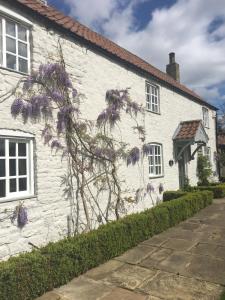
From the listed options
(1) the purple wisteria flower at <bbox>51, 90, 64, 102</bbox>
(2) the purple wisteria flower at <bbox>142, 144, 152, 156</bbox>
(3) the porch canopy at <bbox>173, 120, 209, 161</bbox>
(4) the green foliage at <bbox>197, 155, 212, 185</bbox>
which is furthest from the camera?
(4) the green foliage at <bbox>197, 155, 212, 185</bbox>

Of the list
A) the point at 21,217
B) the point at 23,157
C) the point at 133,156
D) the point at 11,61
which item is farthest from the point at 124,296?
the point at 133,156

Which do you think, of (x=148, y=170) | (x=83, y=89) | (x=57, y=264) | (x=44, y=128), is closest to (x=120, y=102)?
(x=83, y=89)

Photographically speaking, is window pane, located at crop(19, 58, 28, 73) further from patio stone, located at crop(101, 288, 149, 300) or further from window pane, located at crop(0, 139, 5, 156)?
patio stone, located at crop(101, 288, 149, 300)

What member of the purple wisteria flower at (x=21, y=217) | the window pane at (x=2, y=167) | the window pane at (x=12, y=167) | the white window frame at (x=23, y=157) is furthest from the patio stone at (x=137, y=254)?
the window pane at (x=2, y=167)

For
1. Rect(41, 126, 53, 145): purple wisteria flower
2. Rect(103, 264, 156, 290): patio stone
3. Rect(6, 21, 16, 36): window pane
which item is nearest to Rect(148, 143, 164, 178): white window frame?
Rect(41, 126, 53, 145): purple wisteria flower

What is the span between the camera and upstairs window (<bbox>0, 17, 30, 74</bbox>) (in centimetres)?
700

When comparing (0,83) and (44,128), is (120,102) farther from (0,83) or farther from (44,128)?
(0,83)

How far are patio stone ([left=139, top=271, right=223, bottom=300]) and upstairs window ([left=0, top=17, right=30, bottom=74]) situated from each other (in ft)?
18.4

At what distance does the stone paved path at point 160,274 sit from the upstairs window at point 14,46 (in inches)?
199

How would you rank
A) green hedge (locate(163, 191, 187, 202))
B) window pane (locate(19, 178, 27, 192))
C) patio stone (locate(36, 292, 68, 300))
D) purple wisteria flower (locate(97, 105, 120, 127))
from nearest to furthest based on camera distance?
patio stone (locate(36, 292, 68, 300)) < window pane (locate(19, 178, 27, 192)) < purple wisteria flower (locate(97, 105, 120, 127)) < green hedge (locate(163, 191, 187, 202))

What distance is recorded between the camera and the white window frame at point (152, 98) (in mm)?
13445

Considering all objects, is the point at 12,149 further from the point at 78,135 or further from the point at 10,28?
the point at 10,28

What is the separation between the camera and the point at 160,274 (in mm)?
5934

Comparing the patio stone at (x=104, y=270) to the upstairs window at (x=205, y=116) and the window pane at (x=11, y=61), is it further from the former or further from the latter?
the upstairs window at (x=205, y=116)
